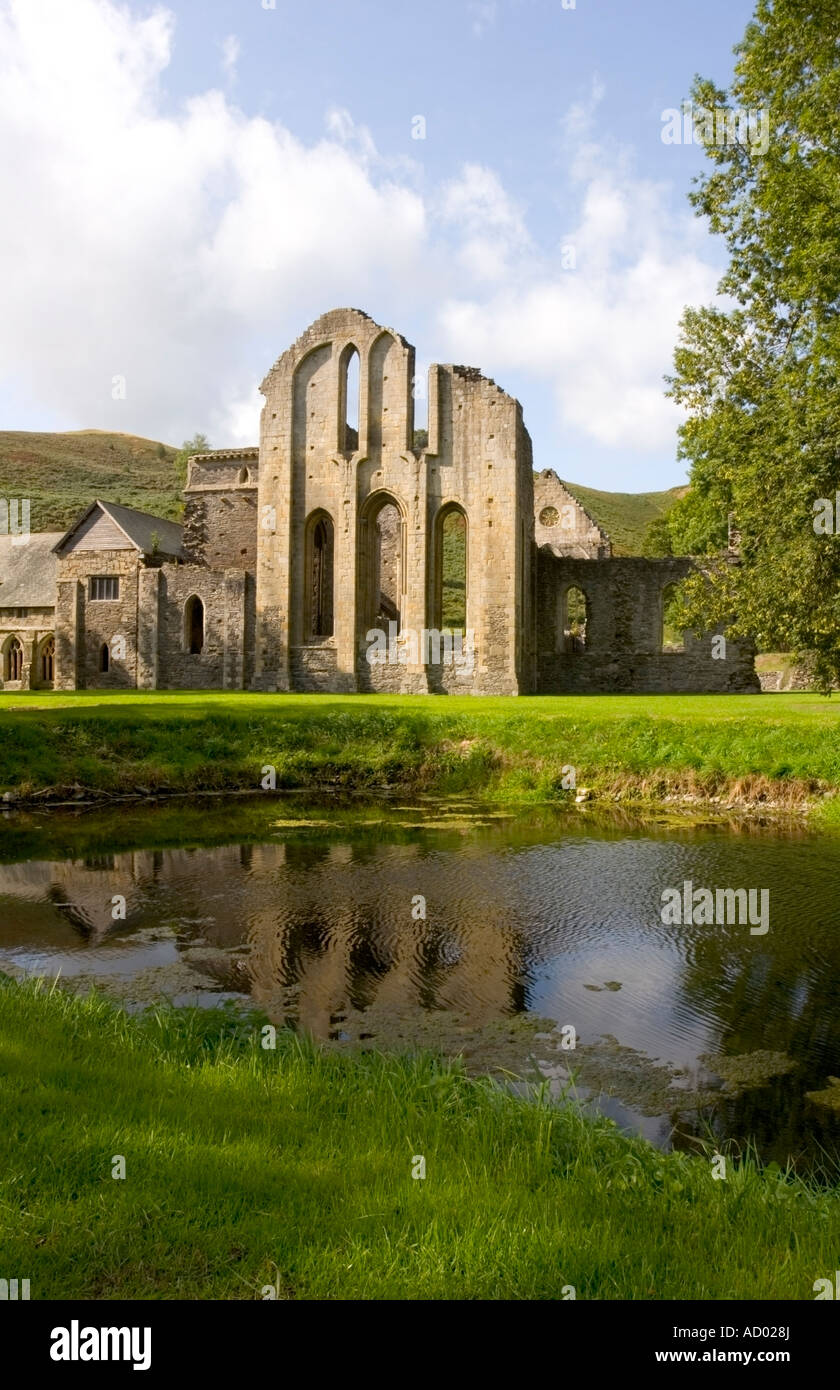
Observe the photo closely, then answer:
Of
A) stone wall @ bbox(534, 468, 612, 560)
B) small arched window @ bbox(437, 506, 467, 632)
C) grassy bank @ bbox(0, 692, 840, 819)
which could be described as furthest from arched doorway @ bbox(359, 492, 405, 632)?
small arched window @ bbox(437, 506, 467, 632)

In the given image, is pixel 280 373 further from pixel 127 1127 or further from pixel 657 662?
pixel 127 1127

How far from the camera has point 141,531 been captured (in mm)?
44969

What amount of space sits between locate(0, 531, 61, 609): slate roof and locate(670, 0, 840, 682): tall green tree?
37.1 meters

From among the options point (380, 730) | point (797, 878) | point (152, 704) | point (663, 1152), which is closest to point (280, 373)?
point (152, 704)

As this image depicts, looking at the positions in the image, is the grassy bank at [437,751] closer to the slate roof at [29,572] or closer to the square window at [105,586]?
the square window at [105,586]

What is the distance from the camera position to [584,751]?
770 inches

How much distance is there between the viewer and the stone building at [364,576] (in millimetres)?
36406

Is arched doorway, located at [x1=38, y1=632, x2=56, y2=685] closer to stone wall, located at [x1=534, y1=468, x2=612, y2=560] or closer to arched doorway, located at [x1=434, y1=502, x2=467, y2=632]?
arched doorway, located at [x1=434, y1=502, x2=467, y2=632]

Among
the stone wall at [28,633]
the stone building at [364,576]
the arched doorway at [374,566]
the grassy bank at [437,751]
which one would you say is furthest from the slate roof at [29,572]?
the grassy bank at [437,751]

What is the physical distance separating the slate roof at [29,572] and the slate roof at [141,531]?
4890 mm

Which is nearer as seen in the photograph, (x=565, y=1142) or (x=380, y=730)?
(x=565, y=1142)

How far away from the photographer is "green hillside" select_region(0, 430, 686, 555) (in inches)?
3533
